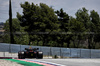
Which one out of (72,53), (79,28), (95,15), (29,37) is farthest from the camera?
(95,15)

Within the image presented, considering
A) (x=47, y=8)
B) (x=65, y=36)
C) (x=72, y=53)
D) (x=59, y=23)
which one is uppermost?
(x=47, y=8)

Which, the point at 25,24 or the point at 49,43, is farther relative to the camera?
the point at 25,24

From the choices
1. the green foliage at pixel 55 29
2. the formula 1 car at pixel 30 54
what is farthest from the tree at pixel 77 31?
the formula 1 car at pixel 30 54

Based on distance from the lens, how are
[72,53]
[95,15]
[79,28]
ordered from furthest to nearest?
1. [95,15]
2. [79,28]
3. [72,53]

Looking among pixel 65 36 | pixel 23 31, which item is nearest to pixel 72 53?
pixel 65 36

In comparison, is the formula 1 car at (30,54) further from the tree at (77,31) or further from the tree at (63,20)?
the tree at (63,20)

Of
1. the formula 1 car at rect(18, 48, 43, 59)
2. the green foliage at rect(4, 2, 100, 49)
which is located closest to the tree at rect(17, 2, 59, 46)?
the green foliage at rect(4, 2, 100, 49)

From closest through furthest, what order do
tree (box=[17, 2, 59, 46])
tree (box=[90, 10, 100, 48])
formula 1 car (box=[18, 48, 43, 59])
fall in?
formula 1 car (box=[18, 48, 43, 59]) < tree (box=[90, 10, 100, 48]) < tree (box=[17, 2, 59, 46])

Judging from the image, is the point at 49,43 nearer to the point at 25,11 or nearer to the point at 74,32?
the point at 74,32

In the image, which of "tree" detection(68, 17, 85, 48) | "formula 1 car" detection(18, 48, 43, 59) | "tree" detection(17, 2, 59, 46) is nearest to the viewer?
"formula 1 car" detection(18, 48, 43, 59)

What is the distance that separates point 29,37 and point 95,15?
824 inches

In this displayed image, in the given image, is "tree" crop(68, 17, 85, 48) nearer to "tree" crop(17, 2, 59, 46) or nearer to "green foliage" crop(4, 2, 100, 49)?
"green foliage" crop(4, 2, 100, 49)

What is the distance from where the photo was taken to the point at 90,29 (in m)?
60.1

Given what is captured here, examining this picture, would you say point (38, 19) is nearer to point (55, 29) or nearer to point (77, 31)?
point (55, 29)
